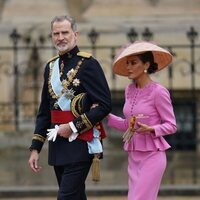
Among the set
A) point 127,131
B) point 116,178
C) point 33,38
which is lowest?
point 116,178

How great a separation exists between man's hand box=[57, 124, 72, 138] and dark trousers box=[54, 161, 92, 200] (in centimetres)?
21

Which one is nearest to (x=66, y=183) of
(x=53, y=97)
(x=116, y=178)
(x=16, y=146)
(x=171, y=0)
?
(x=53, y=97)

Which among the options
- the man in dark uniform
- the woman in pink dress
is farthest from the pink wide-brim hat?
the man in dark uniform

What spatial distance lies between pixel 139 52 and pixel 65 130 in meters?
0.75

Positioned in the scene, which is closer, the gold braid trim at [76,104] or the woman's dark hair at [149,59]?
the gold braid trim at [76,104]

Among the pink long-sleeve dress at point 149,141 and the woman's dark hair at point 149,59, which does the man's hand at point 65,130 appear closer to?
the pink long-sleeve dress at point 149,141

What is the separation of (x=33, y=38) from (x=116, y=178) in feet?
16.5

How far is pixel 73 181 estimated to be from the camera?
5.95 meters

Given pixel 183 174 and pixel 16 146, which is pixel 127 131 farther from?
pixel 16 146

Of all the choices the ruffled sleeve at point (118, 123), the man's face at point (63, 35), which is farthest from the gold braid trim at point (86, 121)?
the man's face at point (63, 35)

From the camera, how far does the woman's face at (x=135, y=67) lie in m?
6.09

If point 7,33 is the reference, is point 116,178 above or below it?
below

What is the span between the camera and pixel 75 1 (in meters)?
16.1

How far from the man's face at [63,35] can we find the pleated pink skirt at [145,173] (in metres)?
0.88
